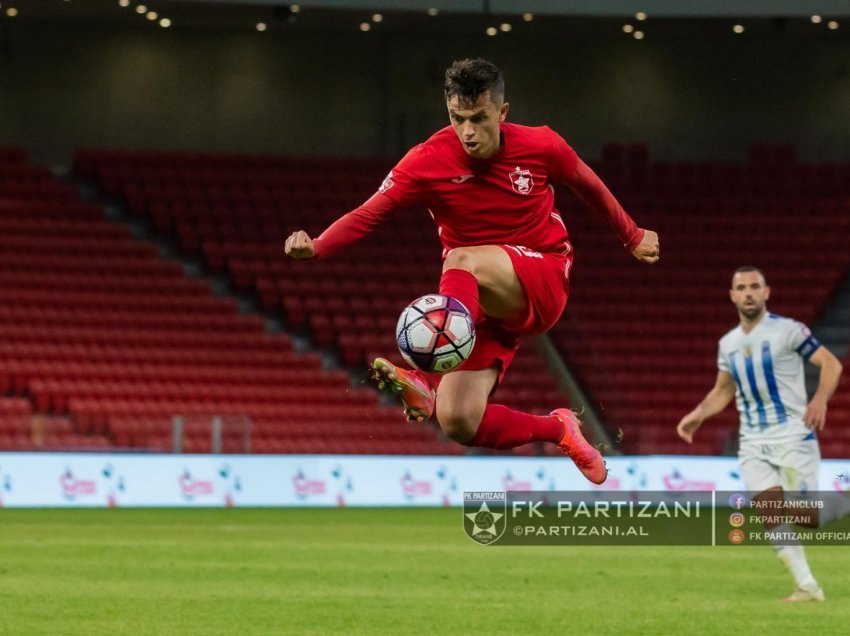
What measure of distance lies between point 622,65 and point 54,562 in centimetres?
1631

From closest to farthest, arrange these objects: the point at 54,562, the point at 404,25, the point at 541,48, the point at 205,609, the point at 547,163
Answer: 1. the point at 547,163
2. the point at 205,609
3. the point at 54,562
4. the point at 404,25
5. the point at 541,48

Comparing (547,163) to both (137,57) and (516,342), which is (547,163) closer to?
(516,342)

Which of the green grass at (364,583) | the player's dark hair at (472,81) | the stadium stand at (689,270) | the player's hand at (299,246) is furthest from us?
the stadium stand at (689,270)

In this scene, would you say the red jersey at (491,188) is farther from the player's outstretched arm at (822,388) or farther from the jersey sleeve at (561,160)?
the player's outstretched arm at (822,388)

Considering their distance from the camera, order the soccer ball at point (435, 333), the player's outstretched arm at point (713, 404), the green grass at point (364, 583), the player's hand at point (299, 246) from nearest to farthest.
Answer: the player's hand at point (299, 246), the soccer ball at point (435, 333), the green grass at point (364, 583), the player's outstretched arm at point (713, 404)

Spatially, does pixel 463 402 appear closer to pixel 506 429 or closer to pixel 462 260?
pixel 506 429

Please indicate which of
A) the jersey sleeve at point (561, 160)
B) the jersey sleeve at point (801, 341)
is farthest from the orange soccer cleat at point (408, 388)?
the jersey sleeve at point (801, 341)

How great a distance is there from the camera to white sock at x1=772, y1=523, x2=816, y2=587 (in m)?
9.20

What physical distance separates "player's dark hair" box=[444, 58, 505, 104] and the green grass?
295 centimetres

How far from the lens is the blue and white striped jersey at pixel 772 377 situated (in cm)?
958

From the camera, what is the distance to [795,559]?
927cm

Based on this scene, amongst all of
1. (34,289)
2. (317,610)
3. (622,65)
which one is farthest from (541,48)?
(317,610)

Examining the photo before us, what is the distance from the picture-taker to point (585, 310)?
21.5 metres

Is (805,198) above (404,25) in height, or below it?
below
